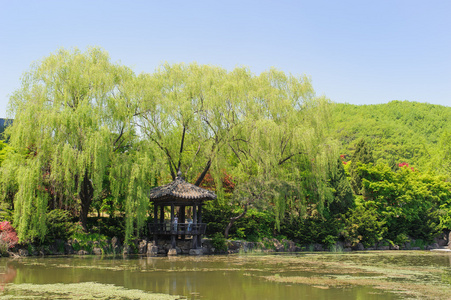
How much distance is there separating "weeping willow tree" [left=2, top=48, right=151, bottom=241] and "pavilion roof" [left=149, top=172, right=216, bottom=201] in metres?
0.94

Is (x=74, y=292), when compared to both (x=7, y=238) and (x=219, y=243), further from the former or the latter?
(x=219, y=243)

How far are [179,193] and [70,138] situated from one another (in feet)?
18.4

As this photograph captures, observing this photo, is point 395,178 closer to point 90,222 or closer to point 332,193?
point 332,193

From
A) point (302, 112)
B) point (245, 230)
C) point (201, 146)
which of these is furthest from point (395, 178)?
point (201, 146)

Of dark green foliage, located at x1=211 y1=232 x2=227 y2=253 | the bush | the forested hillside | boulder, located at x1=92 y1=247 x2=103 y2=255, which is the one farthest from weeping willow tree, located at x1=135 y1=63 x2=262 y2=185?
the forested hillside

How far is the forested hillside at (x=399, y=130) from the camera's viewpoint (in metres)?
59.8

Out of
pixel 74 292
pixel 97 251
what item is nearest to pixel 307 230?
pixel 97 251

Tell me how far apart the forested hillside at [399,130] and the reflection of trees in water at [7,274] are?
46313 mm

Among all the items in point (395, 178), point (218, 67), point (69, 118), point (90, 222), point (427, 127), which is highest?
point (427, 127)

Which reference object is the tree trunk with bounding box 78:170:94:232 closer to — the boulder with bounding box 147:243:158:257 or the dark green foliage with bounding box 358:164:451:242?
the boulder with bounding box 147:243:158:257

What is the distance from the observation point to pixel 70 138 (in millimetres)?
19391

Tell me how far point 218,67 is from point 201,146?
5.29 m

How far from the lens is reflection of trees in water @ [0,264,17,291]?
11085 mm

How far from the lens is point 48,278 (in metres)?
11.8
